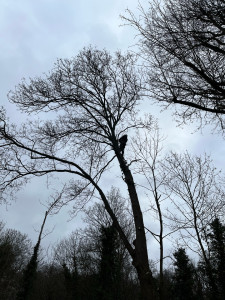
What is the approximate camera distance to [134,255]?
614cm

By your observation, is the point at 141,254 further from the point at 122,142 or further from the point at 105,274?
the point at 105,274

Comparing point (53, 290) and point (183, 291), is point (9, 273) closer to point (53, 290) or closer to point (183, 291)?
point (53, 290)

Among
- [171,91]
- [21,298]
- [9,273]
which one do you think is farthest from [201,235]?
[9,273]

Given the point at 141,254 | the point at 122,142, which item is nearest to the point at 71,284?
the point at 122,142

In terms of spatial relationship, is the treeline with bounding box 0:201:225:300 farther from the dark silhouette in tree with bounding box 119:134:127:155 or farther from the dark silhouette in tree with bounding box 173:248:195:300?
the dark silhouette in tree with bounding box 119:134:127:155

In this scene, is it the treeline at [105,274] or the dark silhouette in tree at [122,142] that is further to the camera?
the treeline at [105,274]

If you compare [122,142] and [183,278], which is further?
[183,278]

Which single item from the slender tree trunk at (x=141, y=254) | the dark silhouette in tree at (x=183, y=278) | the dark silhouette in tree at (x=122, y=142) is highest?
the dark silhouette in tree at (x=183, y=278)

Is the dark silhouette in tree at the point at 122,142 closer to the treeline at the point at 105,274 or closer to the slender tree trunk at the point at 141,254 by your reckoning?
the slender tree trunk at the point at 141,254

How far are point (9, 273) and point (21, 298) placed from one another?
252 centimetres

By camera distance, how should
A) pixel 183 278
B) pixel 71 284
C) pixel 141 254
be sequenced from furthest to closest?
1. pixel 183 278
2. pixel 71 284
3. pixel 141 254

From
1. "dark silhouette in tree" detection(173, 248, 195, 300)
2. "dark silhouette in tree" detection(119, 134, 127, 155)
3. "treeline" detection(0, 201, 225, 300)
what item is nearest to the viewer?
"dark silhouette in tree" detection(119, 134, 127, 155)

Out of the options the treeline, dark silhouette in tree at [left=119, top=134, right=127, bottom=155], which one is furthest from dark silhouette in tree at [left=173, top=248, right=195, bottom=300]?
dark silhouette in tree at [left=119, top=134, right=127, bottom=155]

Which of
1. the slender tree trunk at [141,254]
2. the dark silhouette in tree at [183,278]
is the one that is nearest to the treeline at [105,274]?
the dark silhouette in tree at [183,278]
